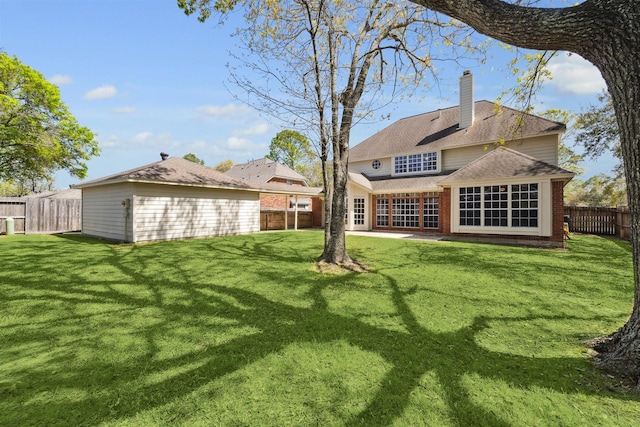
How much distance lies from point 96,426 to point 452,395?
3.05 meters

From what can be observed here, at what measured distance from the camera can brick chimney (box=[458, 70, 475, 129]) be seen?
17984 mm

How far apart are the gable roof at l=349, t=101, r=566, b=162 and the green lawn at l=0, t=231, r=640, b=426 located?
414 inches

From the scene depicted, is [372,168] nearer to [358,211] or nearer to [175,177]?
[358,211]

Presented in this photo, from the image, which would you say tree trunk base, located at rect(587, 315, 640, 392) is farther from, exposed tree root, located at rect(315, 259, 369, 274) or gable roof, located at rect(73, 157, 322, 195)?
gable roof, located at rect(73, 157, 322, 195)

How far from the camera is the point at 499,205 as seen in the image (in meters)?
12.9

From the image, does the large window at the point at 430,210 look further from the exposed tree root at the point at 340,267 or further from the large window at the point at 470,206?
Answer: the exposed tree root at the point at 340,267

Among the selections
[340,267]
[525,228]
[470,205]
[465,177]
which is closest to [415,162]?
[465,177]

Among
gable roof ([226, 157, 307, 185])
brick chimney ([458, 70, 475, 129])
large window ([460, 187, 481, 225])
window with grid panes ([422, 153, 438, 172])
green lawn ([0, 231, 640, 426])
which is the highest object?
brick chimney ([458, 70, 475, 129])

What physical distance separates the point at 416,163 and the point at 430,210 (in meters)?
4.38

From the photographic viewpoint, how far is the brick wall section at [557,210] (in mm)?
11531

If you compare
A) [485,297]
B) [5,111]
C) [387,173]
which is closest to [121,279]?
[485,297]

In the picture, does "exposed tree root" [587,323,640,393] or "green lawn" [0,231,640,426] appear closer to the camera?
"green lawn" [0,231,640,426]

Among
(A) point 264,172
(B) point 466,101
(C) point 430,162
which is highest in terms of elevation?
(B) point 466,101

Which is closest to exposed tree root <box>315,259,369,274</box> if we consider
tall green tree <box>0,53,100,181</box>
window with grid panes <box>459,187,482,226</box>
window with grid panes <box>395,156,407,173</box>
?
window with grid panes <box>459,187,482,226</box>
